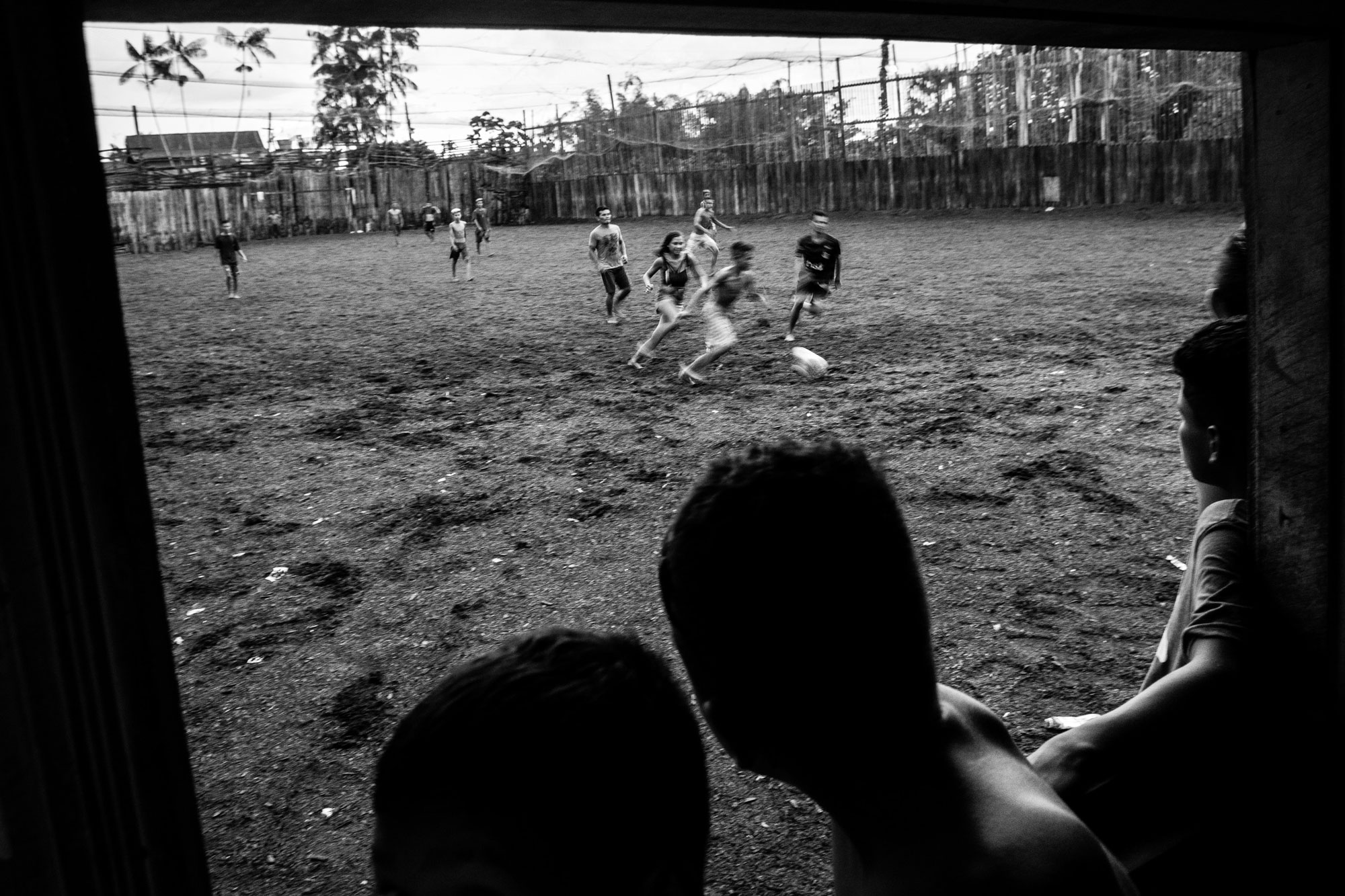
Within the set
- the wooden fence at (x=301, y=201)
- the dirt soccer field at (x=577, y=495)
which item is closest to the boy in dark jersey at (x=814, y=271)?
the dirt soccer field at (x=577, y=495)

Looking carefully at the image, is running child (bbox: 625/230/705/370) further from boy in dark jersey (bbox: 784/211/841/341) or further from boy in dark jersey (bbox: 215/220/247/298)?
boy in dark jersey (bbox: 215/220/247/298)

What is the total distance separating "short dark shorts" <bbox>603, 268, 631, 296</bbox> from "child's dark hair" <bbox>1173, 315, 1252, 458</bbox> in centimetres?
1282

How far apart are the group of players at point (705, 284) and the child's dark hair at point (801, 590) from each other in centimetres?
938

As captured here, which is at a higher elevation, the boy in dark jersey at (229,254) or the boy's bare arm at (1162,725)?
the boy in dark jersey at (229,254)

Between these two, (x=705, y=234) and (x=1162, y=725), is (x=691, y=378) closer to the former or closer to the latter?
(x=705, y=234)

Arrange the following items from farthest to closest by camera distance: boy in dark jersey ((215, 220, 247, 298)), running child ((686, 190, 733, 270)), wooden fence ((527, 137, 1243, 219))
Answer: wooden fence ((527, 137, 1243, 219)) < boy in dark jersey ((215, 220, 247, 298)) < running child ((686, 190, 733, 270))

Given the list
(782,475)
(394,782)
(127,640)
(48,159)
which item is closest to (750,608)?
(782,475)

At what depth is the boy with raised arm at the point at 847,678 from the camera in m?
1.06

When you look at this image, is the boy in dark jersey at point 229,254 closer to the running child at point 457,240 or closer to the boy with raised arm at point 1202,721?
the running child at point 457,240

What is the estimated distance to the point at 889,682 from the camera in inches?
43.1

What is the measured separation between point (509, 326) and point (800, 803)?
38.7 feet

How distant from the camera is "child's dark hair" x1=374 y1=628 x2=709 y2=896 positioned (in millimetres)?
948

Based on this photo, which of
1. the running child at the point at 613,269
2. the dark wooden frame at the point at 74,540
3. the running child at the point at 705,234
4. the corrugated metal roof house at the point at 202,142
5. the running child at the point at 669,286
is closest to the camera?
the dark wooden frame at the point at 74,540

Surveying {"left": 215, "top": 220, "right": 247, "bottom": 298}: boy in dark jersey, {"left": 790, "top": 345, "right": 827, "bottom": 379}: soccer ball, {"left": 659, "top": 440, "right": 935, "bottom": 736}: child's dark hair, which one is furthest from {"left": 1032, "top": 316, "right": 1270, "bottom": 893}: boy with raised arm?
{"left": 215, "top": 220, "right": 247, "bottom": 298}: boy in dark jersey
